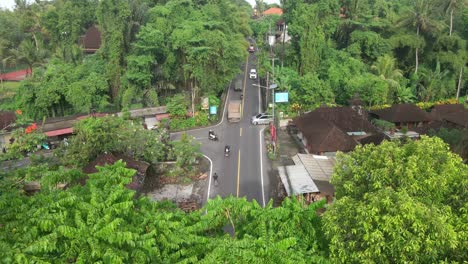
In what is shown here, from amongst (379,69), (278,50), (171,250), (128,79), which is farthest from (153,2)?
(171,250)

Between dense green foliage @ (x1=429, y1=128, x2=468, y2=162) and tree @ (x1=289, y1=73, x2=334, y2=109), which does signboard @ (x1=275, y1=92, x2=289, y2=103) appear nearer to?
tree @ (x1=289, y1=73, x2=334, y2=109)

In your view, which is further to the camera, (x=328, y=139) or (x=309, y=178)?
(x=328, y=139)

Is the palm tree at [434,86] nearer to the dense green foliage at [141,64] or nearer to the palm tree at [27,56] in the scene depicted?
the dense green foliage at [141,64]

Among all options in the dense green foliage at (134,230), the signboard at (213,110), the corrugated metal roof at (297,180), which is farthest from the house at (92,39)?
the dense green foliage at (134,230)

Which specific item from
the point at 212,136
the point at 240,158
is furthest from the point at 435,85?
the point at 240,158

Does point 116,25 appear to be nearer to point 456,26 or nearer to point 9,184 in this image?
point 9,184

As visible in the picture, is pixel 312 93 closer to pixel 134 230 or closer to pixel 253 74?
pixel 253 74
